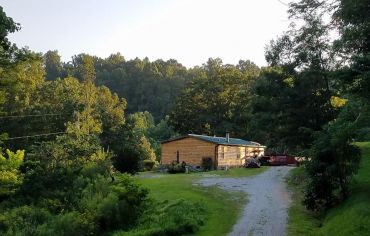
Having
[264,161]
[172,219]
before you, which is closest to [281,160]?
[264,161]

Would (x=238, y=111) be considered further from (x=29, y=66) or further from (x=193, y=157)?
(x=29, y=66)

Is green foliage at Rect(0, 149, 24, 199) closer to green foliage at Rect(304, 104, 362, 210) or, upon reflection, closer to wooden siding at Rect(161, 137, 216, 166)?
green foliage at Rect(304, 104, 362, 210)

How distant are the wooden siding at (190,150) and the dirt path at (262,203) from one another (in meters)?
13.4

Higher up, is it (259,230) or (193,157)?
(193,157)

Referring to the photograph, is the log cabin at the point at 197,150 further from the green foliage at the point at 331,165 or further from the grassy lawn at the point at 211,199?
the green foliage at the point at 331,165

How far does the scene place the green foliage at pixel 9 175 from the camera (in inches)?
1009

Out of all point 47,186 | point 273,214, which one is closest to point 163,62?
point 47,186

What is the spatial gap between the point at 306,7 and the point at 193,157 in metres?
31.8

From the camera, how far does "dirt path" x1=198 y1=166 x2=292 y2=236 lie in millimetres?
17531

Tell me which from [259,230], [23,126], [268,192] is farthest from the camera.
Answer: [23,126]

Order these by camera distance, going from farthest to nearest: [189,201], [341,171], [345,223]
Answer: [189,201] → [341,171] → [345,223]

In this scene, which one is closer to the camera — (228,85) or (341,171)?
(341,171)

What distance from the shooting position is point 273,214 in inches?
797

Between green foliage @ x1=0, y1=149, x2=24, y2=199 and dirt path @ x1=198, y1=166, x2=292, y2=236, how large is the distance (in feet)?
38.0
